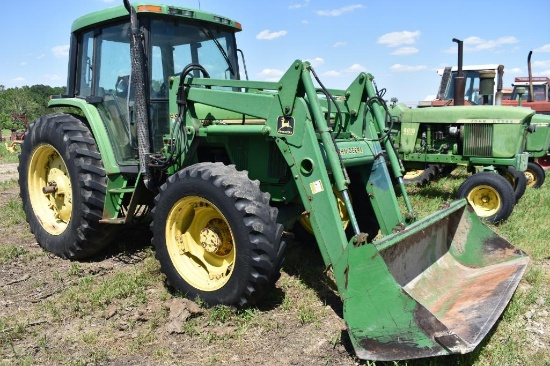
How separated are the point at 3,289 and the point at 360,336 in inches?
122

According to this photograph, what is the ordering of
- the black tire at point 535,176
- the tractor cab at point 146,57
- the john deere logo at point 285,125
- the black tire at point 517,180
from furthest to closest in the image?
the black tire at point 535,176 < the black tire at point 517,180 < the tractor cab at point 146,57 < the john deere logo at point 285,125

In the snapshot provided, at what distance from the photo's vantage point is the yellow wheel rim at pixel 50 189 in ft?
16.9

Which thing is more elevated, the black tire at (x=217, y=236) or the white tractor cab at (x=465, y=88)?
the white tractor cab at (x=465, y=88)

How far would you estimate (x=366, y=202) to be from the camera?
4.64m

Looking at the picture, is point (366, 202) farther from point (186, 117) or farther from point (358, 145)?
point (186, 117)

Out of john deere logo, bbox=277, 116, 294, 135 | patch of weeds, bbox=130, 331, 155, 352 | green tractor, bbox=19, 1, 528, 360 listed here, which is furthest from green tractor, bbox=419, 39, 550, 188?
patch of weeds, bbox=130, 331, 155, 352

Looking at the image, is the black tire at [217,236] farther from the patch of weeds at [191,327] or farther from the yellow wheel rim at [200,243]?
the patch of weeds at [191,327]

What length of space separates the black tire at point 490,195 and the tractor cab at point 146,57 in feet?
Answer: 12.8

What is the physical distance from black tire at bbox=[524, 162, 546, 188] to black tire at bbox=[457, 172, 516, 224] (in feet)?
10.4

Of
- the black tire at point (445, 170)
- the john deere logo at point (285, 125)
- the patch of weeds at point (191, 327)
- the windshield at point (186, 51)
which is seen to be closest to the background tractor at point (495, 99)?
the black tire at point (445, 170)

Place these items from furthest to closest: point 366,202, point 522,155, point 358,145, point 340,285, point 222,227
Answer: point 522,155
point 366,202
point 358,145
point 222,227
point 340,285

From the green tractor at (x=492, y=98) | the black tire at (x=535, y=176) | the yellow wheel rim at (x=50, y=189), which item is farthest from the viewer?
the black tire at (x=535, y=176)

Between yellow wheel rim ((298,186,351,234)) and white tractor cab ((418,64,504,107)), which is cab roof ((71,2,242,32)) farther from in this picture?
white tractor cab ((418,64,504,107))

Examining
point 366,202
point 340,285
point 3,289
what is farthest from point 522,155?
point 3,289
